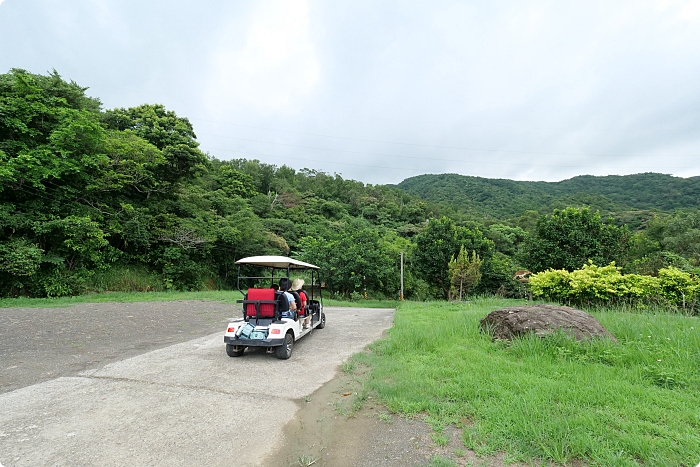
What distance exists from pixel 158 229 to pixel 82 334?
46.8 feet

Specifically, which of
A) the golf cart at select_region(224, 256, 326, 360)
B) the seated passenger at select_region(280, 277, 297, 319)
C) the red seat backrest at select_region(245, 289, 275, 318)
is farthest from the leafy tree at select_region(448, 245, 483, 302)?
the red seat backrest at select_region(245, 289, 275, 318)

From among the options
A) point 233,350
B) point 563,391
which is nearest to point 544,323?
point 563,391

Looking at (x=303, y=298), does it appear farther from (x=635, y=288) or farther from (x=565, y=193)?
(x=565, y=193)

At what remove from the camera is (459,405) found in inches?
134

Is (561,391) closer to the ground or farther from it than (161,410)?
farther from it

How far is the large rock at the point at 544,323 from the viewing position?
5.08 metres

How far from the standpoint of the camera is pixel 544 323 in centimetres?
528

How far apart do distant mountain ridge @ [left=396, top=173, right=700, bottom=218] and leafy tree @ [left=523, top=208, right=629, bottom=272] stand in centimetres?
4080

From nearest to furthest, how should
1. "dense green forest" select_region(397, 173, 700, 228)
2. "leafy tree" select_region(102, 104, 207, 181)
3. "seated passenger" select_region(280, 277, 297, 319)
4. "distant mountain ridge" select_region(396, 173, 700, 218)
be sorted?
"seated passenger" select_region(280, 277, 297, 319) < "leafy tree" select_region(102, 104, 207, 181) < "dense green forest" select_region(397, 173, 700, 228) < "distant mountain ridge" select_region(396, 173, 700, 218)

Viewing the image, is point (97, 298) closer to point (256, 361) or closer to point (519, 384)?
point (256, 361)

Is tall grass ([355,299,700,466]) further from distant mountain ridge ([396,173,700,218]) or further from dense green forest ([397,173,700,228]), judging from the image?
distant mountain ridge ([396,173,700,218])

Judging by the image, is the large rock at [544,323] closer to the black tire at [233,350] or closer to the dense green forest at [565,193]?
the black tire at [233,350]

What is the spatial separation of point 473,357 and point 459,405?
1563 millimetres

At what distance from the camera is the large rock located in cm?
508
